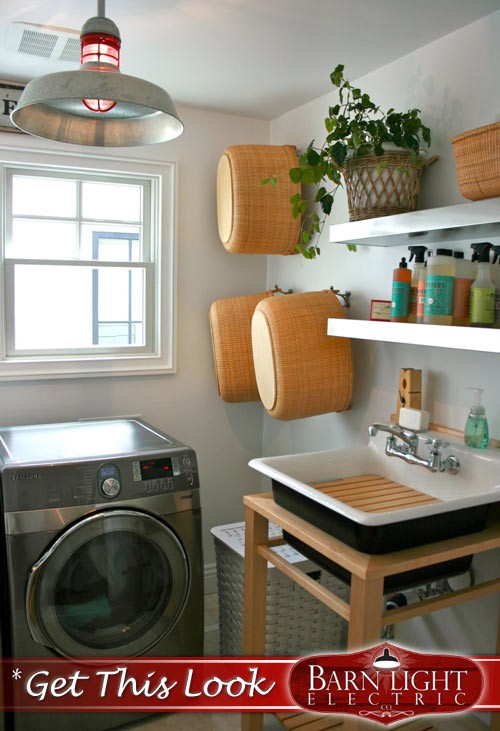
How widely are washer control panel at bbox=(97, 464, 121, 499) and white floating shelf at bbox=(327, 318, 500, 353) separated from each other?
96 centimetres

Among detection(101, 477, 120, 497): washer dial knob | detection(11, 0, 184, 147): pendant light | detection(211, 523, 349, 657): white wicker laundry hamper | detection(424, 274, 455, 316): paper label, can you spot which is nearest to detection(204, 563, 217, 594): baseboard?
detection(211, 523, 349, 657): white wicker laundry hamper

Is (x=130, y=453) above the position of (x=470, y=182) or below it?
below

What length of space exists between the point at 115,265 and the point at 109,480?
4.22 ft

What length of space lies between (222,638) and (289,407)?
1.01 metres

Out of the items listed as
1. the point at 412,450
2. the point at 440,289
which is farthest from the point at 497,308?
the point at 412,450

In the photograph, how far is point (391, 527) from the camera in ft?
5.20

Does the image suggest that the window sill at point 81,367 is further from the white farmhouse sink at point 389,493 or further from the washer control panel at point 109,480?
the white farmhouse sink at point 389,493

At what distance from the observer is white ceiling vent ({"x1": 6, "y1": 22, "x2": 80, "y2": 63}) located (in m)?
2.13

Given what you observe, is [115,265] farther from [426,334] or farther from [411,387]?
[426,334]

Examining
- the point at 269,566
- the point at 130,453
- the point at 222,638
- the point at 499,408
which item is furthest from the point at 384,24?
the point at 222,638

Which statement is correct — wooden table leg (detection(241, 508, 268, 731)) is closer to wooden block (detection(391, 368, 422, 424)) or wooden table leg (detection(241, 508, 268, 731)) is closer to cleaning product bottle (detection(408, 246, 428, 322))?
wooden block (detection(391, 368, 422, 424))

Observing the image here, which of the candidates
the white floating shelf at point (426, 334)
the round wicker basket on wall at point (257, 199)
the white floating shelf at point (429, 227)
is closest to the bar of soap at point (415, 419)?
the white floating shelf at point (426, 334)

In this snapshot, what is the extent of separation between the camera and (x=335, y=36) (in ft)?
7.04

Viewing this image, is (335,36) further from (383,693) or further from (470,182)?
(383,693)
